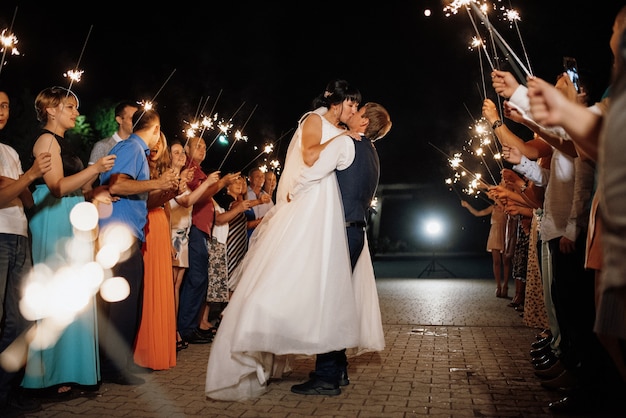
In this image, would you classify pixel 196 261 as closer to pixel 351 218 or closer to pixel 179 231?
pixel 179 231

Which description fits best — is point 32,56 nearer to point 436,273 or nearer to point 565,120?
point 436,273

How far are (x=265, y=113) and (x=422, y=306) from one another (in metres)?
10.8

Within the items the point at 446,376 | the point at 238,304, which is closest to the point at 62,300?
the point at 238,304

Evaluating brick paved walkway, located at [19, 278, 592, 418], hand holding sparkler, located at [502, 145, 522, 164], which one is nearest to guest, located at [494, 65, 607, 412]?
brick paved walkway, located at [19, 278, 592, 418]

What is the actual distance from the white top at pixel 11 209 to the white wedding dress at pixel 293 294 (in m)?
1.68

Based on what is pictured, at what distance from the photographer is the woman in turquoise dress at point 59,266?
4.38 meters

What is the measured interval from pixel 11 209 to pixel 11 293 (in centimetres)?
63

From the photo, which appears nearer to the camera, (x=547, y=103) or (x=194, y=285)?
(x=547, y=103)

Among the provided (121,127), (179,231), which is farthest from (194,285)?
(121,127)

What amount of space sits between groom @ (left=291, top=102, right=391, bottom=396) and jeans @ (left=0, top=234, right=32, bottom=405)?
7.10 feet

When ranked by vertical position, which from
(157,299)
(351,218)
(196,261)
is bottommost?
(157,299)

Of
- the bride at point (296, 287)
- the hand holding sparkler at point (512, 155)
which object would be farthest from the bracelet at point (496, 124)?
the bride at point (296, 287)

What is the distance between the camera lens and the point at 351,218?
192 inches

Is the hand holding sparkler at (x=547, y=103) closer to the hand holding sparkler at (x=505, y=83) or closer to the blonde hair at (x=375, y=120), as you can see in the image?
the hand holding sparkler at (x=505, y=83)
